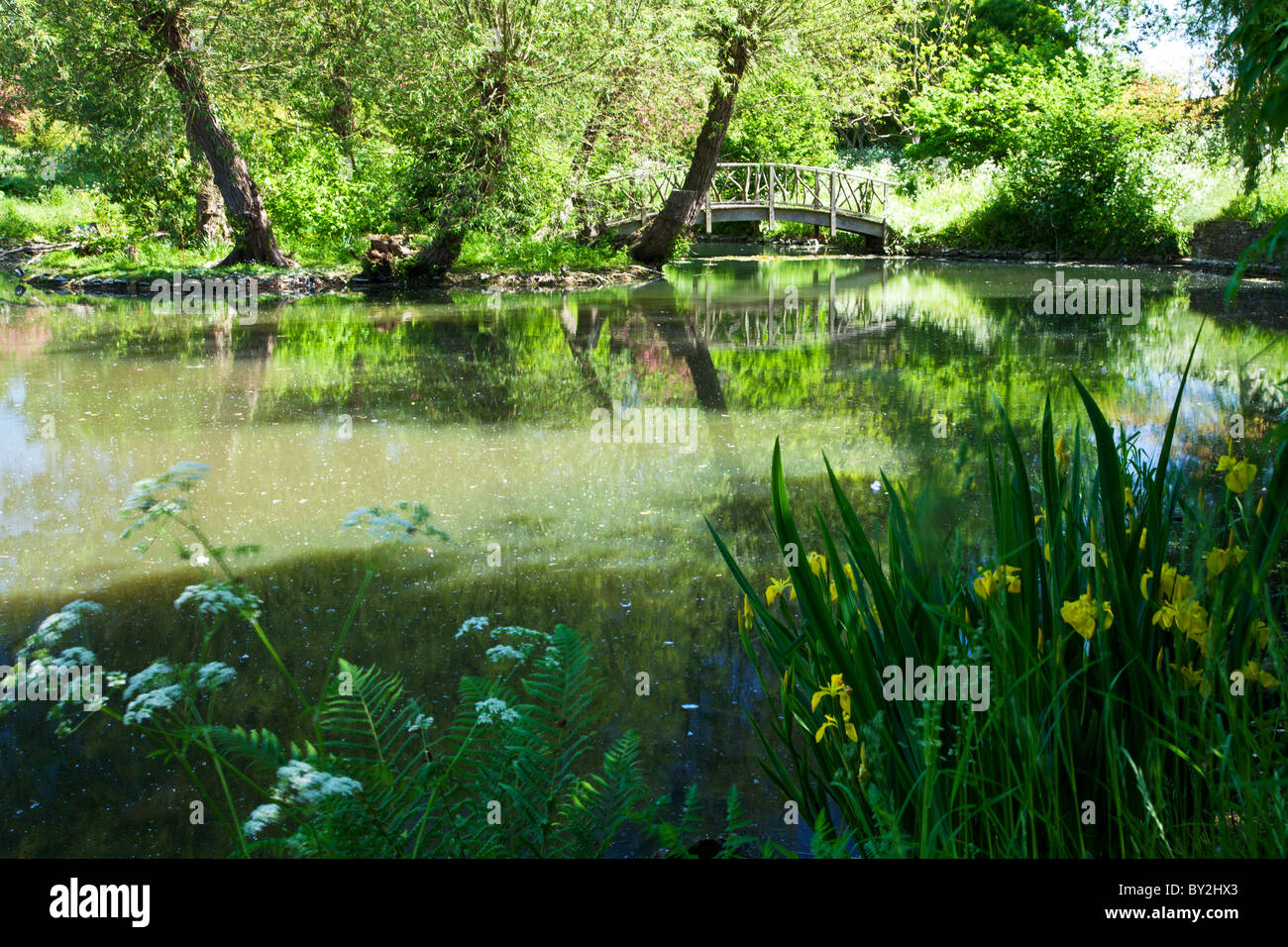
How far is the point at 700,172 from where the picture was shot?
744 inches

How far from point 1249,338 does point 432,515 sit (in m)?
7.84

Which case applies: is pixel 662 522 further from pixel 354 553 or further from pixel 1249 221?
pixel 1249 221

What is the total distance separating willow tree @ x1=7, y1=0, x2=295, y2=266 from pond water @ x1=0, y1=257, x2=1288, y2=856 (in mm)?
4083

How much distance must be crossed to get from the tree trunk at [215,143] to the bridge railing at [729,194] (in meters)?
5.35

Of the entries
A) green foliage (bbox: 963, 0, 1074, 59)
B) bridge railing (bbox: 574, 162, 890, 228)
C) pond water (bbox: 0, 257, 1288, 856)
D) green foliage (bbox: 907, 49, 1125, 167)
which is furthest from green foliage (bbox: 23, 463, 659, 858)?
green foliage (bbox: 963, 0, 1074, 59)

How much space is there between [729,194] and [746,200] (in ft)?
8.91

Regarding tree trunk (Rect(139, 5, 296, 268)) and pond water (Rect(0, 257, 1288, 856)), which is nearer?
pond water (Rect(0, 257, 1288, 856))

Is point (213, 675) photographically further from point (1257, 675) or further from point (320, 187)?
point (320, 187)

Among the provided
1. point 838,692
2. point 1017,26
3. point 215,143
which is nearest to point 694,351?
point 838,692

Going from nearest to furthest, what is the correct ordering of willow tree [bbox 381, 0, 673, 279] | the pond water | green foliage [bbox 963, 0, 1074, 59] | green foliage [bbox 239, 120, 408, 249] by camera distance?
the pond water, willow tree [bbox 381, 0, 673, 279], green foliage [bbox 239, 120, 408, 249], green foliage [bbox 963, 0, 1074, 59]

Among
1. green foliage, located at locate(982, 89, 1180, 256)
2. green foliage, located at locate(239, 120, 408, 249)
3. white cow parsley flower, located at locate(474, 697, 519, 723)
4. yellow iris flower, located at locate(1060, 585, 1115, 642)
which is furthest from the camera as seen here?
green foliage, located at locate(982, 89, 1180, 256)

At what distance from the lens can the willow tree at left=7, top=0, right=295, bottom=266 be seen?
46.8 feet

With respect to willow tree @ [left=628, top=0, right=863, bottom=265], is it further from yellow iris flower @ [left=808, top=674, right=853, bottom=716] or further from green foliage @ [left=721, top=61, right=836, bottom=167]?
yellow iris flower @ [left=808, top=674, right=853, bottom=716]
